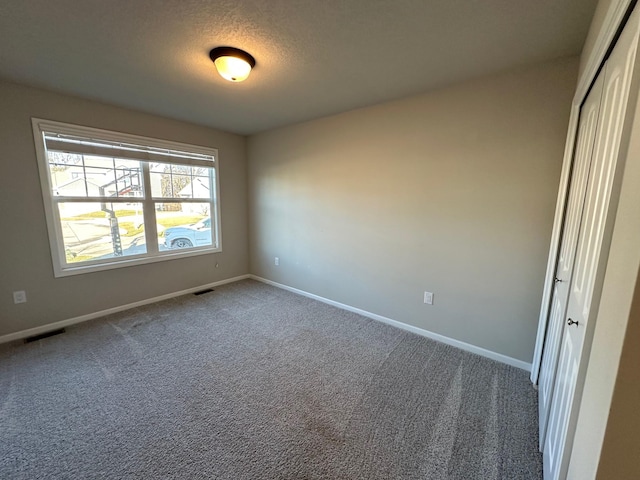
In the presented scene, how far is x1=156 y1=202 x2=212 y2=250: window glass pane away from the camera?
3.59 m

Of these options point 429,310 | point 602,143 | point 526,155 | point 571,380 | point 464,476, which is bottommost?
point 464,476

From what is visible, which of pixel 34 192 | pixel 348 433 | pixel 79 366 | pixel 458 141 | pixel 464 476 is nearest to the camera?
pixel 464 476

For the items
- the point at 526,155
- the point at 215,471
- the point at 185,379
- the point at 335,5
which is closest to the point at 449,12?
the point at 335,5

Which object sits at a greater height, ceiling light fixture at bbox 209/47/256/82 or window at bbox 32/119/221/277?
ceiling light fixture at bbox 209/47/256/82

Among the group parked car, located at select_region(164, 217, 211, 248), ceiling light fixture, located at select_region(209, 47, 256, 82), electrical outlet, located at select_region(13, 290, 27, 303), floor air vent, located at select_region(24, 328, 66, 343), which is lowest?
floor air vent, located at select_region(24, 328, 66, 343)

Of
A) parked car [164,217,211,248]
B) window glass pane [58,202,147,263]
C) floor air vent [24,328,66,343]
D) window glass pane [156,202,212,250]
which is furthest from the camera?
parked car [164,217,211,248]

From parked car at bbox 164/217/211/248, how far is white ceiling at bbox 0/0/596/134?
1.75 metres

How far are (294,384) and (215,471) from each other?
745 millimetres

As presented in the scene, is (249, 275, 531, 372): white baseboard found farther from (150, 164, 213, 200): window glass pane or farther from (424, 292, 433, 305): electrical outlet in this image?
(150, 164, 213, 200): window glass pane

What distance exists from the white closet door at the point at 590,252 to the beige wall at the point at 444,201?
91cm

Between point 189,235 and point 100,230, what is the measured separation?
1.04m

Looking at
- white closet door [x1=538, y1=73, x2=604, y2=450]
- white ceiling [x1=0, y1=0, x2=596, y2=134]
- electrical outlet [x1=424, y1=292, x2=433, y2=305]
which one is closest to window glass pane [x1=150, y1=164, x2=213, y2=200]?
white ceiling [x1=0, y1=0, x2=596, y2=134]

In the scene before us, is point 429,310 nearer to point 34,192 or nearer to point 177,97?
point 177,97

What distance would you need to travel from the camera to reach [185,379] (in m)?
2.06
